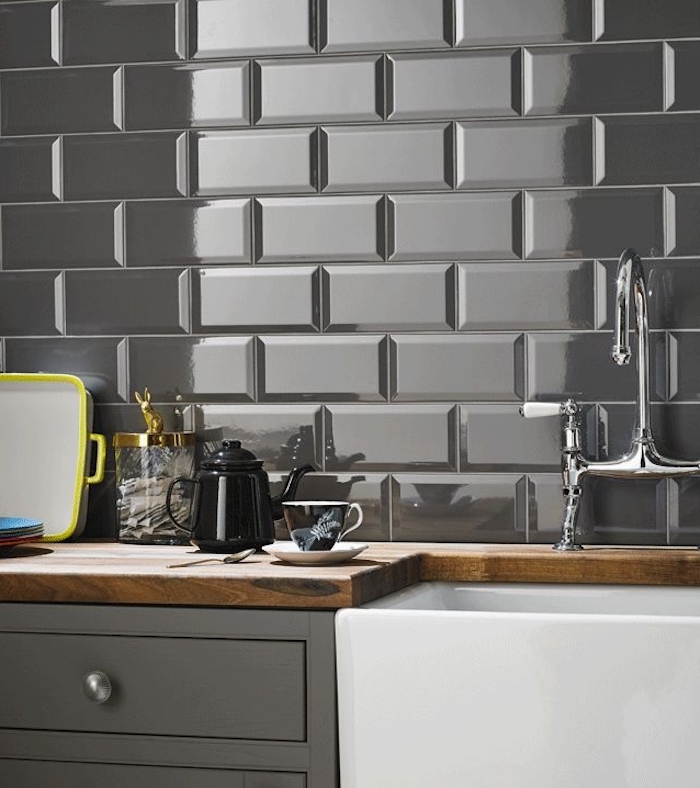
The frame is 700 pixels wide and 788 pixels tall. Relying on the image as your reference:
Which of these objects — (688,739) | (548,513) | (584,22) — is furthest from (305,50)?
(688,739)

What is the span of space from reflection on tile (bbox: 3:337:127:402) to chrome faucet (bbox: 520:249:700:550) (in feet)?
2.49

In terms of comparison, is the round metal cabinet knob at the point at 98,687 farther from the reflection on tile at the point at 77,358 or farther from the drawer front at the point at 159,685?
the reflection on tile at the point at 77,358

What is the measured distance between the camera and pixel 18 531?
1.81m

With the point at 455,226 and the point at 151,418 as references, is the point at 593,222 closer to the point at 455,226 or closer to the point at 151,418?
the point at 455,226

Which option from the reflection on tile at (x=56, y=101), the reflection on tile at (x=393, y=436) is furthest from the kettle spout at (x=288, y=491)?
the reflection on tile at (x=56, y=101)

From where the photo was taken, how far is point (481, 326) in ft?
6.69

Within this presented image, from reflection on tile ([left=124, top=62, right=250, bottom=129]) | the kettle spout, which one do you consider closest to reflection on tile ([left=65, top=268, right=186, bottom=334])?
reflection on tile ([left=124, top=62, right=250, bottom=129])

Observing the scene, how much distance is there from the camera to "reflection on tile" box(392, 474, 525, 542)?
202 cm

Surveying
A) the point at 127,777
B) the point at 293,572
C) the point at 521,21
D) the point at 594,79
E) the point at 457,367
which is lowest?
the point at 127,777

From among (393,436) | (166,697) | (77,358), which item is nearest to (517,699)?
(166,697)

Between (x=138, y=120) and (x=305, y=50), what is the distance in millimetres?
333

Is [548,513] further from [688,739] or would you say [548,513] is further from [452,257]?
[688,739]

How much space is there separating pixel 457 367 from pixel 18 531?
2.56 ft

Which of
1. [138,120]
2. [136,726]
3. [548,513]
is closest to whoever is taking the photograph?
[136,726]
